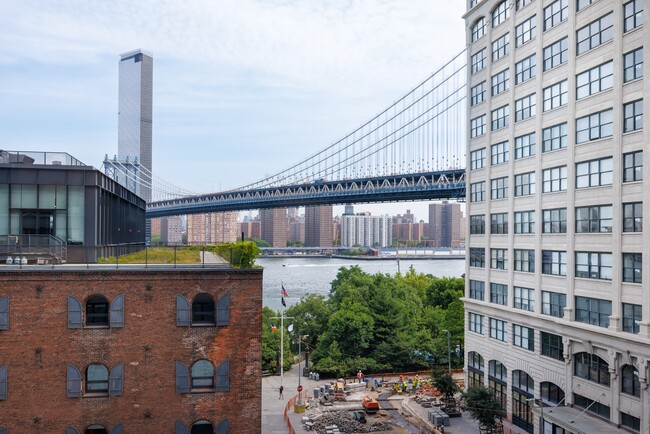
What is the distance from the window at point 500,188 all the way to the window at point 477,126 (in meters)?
3.53

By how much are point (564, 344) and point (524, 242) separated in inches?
253

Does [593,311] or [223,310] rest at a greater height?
[223,310]

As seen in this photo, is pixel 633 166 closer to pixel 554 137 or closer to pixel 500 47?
pixel 554 137

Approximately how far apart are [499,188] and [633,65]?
12.2 meters

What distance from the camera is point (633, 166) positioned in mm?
26406

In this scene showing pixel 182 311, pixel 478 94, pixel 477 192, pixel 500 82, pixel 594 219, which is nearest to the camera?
pixel 182 311

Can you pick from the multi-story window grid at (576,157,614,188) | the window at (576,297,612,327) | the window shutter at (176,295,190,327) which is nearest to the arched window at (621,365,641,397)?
the window at (576,297,612,327)

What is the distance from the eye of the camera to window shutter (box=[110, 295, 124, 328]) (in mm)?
20312

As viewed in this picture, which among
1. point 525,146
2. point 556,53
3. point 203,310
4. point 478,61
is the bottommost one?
point 203,310

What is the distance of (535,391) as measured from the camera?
3316cm

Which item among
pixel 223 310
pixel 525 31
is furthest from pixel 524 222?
pixel 223 310

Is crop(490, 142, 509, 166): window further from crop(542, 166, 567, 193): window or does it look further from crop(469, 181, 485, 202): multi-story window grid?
crop(542, 166, 567, 193): window

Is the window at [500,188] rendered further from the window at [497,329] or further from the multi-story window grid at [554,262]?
the window at [497,329]

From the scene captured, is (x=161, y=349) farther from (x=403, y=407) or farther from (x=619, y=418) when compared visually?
(x=403, y=407)
